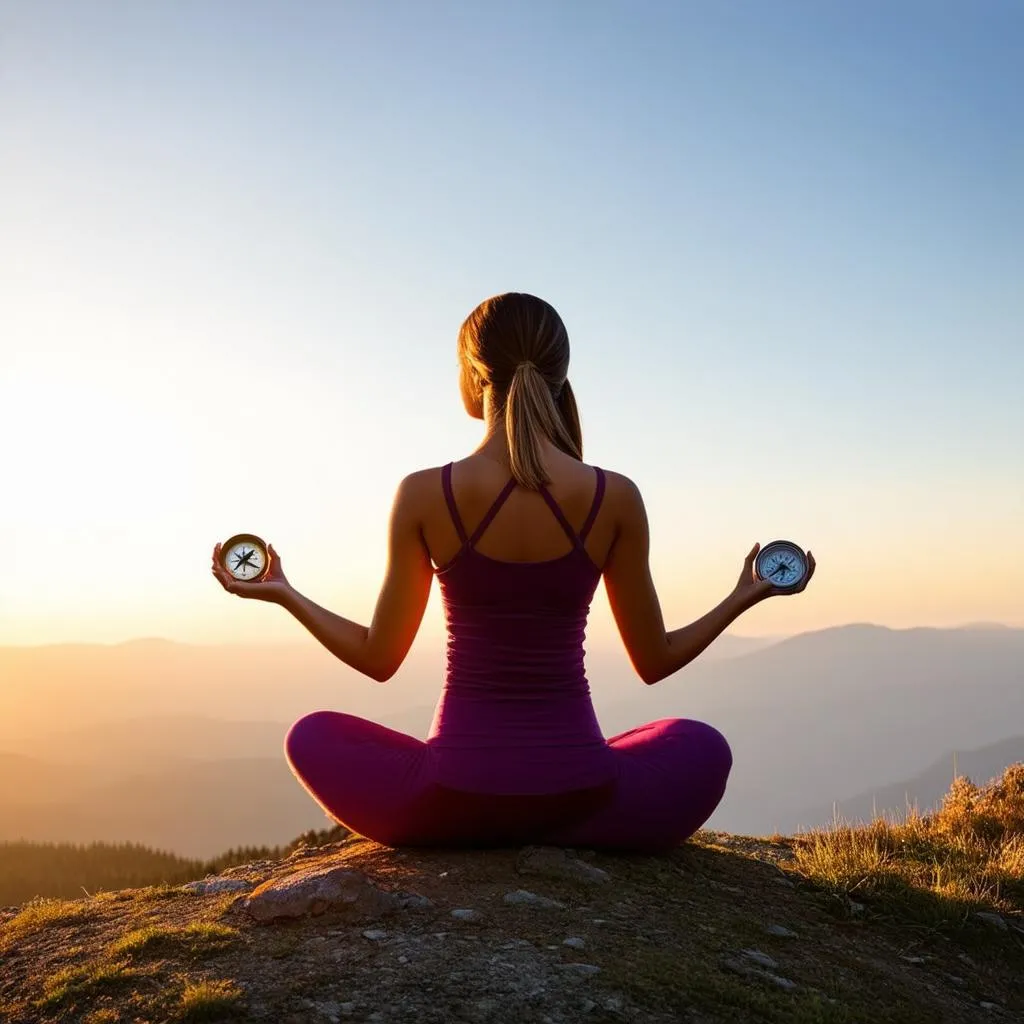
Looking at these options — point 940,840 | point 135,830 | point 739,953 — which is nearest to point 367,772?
point 739,953

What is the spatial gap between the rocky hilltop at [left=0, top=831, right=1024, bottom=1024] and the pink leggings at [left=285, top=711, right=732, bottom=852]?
0.34 ft

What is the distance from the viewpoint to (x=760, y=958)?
415 centimetres

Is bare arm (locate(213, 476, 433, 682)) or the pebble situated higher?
bare arm (locate(213, 476, 433, 682))

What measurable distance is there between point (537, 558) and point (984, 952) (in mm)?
3268

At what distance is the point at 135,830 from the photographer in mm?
125750

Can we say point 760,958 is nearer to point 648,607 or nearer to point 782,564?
point 648,607

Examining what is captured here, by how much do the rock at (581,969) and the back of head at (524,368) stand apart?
71.2 inches

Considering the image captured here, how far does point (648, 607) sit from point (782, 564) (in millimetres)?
623

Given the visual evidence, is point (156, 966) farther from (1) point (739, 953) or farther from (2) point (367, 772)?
(1) point (739, 953)

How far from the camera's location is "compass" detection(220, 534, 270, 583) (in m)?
4.49

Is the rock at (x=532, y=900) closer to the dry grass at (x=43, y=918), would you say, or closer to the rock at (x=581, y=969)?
the rock at (x=581, y=969)

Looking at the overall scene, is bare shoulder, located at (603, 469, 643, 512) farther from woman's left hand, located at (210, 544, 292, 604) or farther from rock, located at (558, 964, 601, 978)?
rock, located at (558, 964, 601, 978)

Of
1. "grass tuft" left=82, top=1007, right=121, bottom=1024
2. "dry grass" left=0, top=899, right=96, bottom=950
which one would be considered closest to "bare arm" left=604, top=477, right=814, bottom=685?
"grass tuft" left=82, top=1007, right=121, bottom=1024

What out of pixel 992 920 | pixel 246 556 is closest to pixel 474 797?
pixel 246 556
